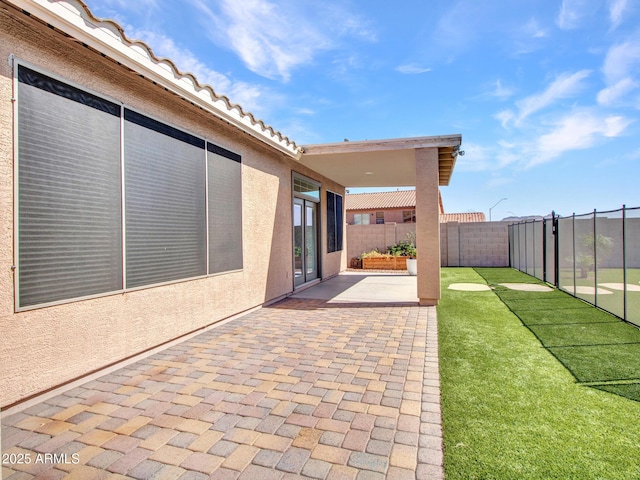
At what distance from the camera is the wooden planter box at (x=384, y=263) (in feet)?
49.5

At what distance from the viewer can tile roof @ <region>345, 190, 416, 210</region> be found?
34.2 m

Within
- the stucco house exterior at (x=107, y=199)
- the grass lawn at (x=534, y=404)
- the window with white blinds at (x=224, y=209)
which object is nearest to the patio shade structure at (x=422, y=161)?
the stucco house exterior at (x=107, y=199)

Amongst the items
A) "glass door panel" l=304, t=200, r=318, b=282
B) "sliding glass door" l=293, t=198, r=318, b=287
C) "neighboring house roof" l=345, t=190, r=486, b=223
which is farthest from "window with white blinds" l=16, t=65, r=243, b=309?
"neighboring house roof" l=345, t=190, r=486, b=223

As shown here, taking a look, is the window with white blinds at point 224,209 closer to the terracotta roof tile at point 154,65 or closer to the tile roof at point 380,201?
the terracotta roof tile at point 154,65

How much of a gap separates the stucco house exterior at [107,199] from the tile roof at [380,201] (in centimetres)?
2727

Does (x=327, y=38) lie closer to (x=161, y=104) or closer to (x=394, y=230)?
(x=161, y=104)

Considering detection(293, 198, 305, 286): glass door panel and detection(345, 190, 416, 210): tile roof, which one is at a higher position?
detection(345, 190, 416, 210): tile roof

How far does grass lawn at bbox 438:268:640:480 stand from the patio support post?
1.57 m

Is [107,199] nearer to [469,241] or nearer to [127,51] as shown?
[127,51]

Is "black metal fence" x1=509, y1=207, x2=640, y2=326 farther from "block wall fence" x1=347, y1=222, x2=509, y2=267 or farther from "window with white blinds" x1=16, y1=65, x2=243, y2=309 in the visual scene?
"window with white blinds" x1=16, y1=65, x2=243, y2=309

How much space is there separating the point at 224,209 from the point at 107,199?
7.70 feet

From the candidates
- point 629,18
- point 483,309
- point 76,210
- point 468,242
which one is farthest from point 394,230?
point 76,210

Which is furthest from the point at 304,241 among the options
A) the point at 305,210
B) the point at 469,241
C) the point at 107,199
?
the point at 469,241

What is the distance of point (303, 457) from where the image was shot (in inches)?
92.9
